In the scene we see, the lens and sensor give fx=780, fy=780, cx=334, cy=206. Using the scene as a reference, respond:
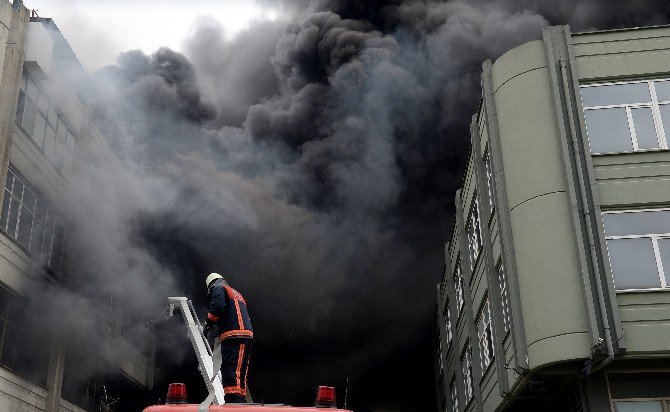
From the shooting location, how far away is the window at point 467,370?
2580 cm

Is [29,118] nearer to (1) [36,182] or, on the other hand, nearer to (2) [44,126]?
(2) [44,126]

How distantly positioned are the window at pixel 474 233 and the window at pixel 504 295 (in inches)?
93.7

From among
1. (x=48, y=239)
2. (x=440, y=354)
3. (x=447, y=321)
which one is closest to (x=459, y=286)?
(x=447, y=321)

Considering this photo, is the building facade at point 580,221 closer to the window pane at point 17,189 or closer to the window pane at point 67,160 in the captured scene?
the window pane at point 17,189

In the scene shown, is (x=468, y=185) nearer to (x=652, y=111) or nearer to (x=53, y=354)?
(x=652, y=111)

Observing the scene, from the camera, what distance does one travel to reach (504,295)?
754 inches

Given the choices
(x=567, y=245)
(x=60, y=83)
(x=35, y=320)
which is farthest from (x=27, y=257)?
(x=567, y=245)

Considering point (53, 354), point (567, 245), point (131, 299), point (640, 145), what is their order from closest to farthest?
point (567, 245)
point (640, 145)
point (53, 354)
point (131, 299)

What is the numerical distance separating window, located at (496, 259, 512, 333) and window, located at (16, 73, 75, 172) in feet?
48.4

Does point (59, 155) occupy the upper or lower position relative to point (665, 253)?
upper

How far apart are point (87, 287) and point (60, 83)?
280 inches

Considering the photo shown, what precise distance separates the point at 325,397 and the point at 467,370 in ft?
73.4

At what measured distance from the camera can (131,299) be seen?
1175 inches

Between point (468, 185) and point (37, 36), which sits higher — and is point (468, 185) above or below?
below
